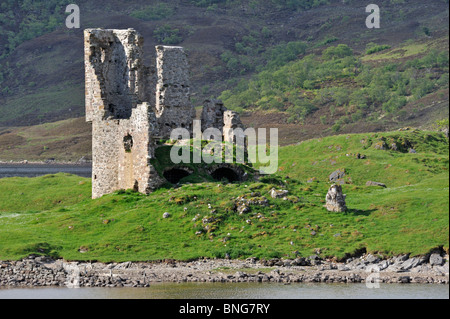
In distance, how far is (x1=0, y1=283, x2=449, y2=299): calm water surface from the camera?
30.1 m

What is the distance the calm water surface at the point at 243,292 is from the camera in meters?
30.1

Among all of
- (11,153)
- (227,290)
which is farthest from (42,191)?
(11,153)

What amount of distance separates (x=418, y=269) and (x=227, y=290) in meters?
6.95

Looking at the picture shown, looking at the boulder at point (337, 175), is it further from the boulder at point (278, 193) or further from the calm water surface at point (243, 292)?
the calm water surface at point (243, 292)

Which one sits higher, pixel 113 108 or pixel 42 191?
pixel 113 108

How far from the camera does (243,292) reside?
3098 centimetres

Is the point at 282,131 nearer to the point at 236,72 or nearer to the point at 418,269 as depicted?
the point at 236,72

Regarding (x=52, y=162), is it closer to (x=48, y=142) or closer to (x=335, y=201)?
(x=48, y=142)

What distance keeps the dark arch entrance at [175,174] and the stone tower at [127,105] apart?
162cm

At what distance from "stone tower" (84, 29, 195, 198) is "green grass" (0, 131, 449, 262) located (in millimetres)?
1812

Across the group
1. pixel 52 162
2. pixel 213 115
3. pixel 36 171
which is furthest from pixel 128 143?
pixel 52 162

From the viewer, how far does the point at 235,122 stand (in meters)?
48.2
